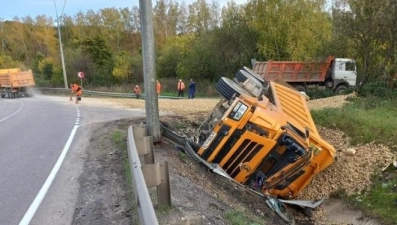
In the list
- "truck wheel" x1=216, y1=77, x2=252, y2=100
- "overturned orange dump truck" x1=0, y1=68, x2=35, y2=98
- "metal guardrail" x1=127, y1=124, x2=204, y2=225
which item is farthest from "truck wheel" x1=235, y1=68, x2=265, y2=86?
"overturned orange dump truck" x1=0, y1=68, x2=35, y2=98

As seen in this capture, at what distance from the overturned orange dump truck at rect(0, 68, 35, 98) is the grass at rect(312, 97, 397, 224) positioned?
27941 mm

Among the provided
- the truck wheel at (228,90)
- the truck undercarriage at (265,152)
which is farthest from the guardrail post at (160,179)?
the truck wheel at (228,90)

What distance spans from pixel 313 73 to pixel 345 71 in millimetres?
1837

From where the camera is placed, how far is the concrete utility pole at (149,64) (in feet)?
23.8

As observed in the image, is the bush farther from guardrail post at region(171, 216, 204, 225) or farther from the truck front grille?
guardrail post at region(171, 216, 204, 225)

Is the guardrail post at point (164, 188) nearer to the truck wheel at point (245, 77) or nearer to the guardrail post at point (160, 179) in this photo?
the guardrail post at point (160, 179)

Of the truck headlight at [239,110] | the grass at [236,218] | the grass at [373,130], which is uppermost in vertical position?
the truck headlight at [239,110]

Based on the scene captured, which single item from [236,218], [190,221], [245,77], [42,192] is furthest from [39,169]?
[245,77]

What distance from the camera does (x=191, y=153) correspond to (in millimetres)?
7969

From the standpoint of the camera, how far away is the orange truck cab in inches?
285

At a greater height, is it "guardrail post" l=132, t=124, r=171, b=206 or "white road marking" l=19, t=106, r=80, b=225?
"guardrail post" l=132, t=124, r=171, b=206

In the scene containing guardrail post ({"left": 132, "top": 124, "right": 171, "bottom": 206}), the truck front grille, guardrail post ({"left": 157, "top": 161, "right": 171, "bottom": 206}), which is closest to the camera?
guardrail post ({"left": 132, "top": 124, "right": 171, "bottom": 206})

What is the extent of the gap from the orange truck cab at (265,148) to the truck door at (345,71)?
1688 centimetres

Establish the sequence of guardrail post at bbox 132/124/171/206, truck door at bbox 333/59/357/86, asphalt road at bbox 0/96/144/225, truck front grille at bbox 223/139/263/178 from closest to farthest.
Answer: guardrail post at bbox 132/124/171/206 → asphalt road at bbox 0/96/144/225 → truck front grille at bbox 223/139/263/178 → truck door at bbox 333/59/357/86
